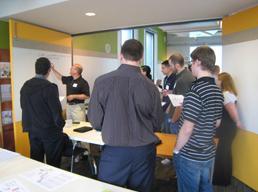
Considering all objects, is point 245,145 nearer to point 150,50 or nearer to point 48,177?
point 48,177

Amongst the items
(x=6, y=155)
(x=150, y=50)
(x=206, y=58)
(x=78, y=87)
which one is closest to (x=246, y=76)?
(x=206, y=58)

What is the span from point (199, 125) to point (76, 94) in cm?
258

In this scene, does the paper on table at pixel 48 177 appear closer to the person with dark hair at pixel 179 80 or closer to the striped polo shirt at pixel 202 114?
the striped polo shirt at pixel 202 114

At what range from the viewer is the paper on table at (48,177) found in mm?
1437

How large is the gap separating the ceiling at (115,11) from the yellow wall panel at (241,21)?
69mm

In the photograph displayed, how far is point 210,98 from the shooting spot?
5.53 feet

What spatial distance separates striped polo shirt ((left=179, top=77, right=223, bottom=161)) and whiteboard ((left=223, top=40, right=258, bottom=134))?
130cm

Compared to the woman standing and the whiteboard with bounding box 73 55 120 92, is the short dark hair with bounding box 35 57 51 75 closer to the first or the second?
the woman standing

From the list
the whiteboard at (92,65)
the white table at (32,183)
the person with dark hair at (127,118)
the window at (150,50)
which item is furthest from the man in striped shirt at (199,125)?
the window at (150,50)

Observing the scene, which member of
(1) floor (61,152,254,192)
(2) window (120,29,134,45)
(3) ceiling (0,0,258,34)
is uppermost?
(2) window (120,29,134,45)

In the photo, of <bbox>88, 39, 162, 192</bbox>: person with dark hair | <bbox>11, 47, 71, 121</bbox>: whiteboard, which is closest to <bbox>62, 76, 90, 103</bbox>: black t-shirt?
<bbox>11, 47, 71, 121</bbox>: whiteboard

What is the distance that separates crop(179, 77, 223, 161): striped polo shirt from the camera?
66.0 inches

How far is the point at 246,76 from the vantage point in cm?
294

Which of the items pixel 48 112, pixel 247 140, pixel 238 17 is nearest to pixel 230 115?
pixel 247 140
